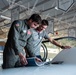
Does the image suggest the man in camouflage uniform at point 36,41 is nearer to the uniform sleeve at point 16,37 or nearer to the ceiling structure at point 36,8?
the uniform sleeve at point 16,37

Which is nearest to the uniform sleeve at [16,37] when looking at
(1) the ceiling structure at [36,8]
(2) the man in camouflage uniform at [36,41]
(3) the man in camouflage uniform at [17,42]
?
(3) the man in camouflage uniform at [17,42]

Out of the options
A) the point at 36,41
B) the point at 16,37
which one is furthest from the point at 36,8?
the point at 16,37

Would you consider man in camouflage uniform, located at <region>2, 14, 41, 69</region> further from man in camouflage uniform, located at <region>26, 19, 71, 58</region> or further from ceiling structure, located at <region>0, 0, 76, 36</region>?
ceiling structure, located at <region>0, 0, 76, 36</region>

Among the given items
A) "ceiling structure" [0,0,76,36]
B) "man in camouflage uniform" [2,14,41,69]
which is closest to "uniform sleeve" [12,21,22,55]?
"man in camouflage uniform" [2,14,41,69]

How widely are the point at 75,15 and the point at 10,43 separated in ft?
25.3

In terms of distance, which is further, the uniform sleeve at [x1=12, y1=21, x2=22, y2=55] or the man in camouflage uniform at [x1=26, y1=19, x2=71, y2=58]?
the man in camouflage uniform at [x1=26, y1=19, x2=71, y2=58]

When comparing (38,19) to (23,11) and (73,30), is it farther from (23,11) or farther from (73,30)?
(73,30)

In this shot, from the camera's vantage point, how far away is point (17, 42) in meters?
1.67

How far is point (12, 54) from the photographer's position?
1.65 meters

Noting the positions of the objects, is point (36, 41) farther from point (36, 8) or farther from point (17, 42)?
point (36, 8)

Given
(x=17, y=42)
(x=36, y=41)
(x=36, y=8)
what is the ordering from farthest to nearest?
(x=36, y=8)
(x=36, y=41)
(x=17, y=42)

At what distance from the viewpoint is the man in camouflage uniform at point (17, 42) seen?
1.60 metres

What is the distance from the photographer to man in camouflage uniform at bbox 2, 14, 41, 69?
1599 millimetres

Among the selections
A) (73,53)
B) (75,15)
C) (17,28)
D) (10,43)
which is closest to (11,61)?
(10,43)
